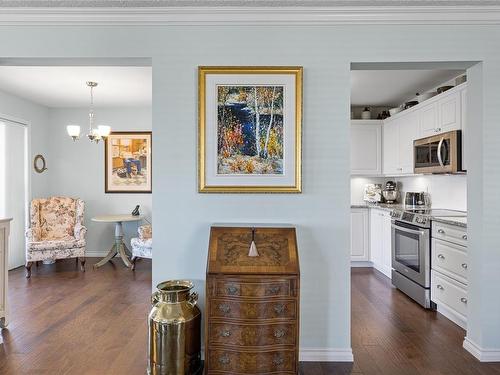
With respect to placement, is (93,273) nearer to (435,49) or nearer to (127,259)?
(127,259)

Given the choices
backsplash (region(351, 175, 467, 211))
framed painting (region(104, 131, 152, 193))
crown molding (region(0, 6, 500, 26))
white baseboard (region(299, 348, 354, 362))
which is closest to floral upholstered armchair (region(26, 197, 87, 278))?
framed painting (region(104, 131, 152, 193))

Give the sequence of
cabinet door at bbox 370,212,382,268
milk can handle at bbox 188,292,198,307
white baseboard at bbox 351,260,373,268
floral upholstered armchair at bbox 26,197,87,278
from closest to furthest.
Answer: milk can handle at bbox 188,292,198,307 < cabinet door at bbox 370,212,382,268 < floral upholstered armchair at bbox 26,197,87,278 < white baseboard at bbox 351,260,373,268

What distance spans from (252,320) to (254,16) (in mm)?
2095

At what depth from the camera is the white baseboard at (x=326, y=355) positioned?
2.66 metres

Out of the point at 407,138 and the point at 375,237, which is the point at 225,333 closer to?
the point at 375,237

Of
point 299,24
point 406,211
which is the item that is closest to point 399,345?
point 406,211

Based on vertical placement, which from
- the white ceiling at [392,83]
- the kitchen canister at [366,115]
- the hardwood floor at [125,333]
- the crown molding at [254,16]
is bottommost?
the hardwood floor at [125,333]

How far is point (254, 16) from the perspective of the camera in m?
2.62

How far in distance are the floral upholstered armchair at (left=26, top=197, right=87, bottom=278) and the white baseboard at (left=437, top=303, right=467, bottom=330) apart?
465 cm

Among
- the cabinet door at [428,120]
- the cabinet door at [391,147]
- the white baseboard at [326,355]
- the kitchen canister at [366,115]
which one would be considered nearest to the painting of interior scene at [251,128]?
the white baseboard at [326,355]

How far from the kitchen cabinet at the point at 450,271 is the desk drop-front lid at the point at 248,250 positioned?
5.74 feet

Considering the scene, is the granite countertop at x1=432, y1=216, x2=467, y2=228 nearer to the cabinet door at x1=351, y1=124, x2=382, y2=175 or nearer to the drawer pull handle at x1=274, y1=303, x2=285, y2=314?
the drawer pull handle at x1=274, y1=303, x2=285, y2=314

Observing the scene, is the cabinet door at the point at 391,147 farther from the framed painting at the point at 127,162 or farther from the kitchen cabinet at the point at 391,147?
the framed painting at the point at 127,162

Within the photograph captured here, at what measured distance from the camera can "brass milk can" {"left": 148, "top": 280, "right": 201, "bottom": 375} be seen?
229 centimetres
